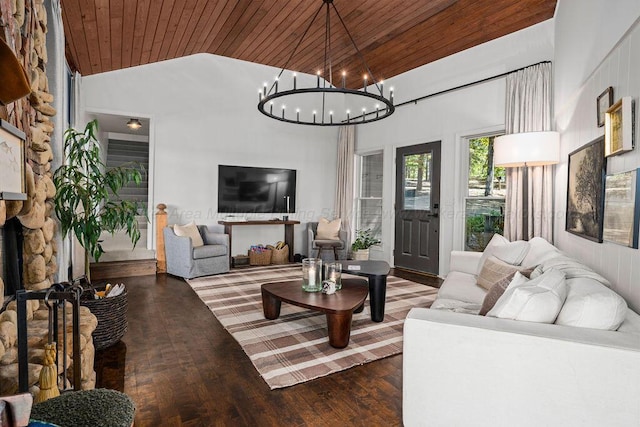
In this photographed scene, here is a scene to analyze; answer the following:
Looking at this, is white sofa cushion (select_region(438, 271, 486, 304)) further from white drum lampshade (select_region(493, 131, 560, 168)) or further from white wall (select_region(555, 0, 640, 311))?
white drum lampshade (select_region(493, 131, 560, 168))

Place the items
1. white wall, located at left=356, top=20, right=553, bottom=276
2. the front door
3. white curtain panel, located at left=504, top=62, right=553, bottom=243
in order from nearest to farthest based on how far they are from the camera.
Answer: white curtain panel, located at left=504, top=62, right=553, bottom=243 → white wall, located at left=356, top=20, right=553, bottom=276 → the front door

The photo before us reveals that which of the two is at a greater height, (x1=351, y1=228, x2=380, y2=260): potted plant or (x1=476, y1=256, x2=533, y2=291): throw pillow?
(x1=476, y1=256, x2=533, y2=291): throw pillow

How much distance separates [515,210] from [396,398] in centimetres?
305

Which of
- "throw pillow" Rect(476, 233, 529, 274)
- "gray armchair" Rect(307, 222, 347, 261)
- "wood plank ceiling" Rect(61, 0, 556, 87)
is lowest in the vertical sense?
"gray armchair" Rect(307, 222, 347, 261)

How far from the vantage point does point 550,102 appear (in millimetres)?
3955

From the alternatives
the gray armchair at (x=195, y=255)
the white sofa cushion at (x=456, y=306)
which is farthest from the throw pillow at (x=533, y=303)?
the gray armchair at (x=195, y=255)

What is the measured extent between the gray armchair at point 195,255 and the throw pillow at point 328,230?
179 centimetres

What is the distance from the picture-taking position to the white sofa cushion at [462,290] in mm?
2699

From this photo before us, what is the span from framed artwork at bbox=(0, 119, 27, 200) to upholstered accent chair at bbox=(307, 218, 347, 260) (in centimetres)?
469

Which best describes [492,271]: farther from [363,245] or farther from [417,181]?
[363,245]

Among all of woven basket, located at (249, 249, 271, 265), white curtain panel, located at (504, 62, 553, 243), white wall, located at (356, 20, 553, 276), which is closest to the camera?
white curtain panel, located at (504, 62, 553, 243)

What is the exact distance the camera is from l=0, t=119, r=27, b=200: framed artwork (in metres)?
1.55

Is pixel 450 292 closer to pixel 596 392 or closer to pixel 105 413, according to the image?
pixel 596 392

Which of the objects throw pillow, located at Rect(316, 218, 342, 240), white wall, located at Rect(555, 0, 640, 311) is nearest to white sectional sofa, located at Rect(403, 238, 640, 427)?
white wall, located at Rect(555, 0, 640, 311)
